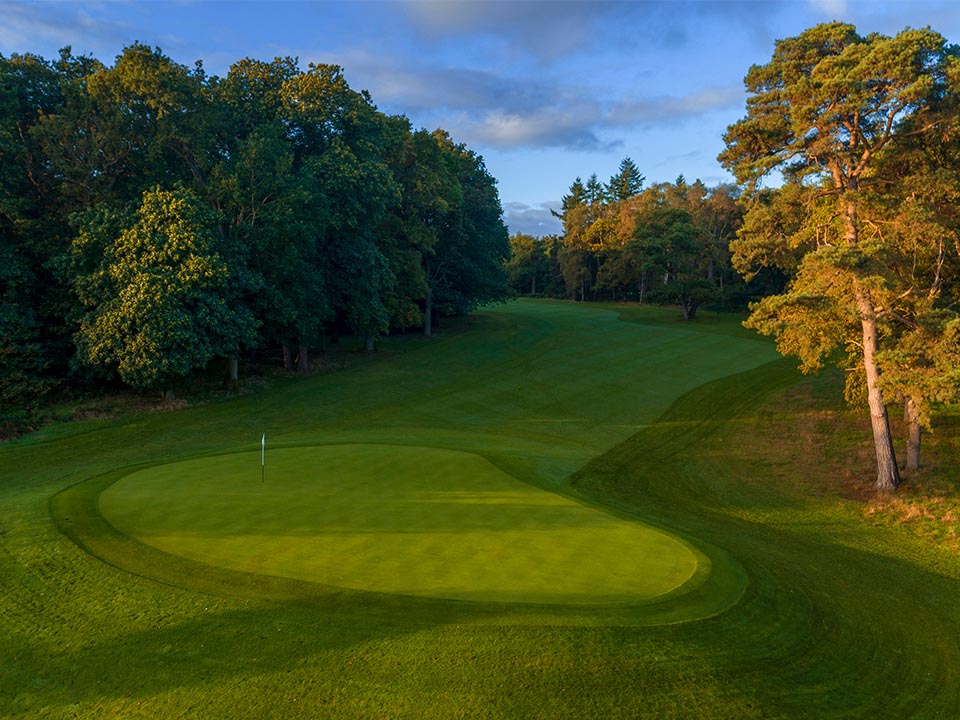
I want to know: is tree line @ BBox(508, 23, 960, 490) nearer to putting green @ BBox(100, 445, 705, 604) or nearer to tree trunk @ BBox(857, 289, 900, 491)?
tree trunk @ BBox(857, 289, 900, 491)

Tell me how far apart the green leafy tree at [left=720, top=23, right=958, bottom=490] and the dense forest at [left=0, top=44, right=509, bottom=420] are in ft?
71.7

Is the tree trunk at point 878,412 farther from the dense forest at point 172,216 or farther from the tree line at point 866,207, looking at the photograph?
the dense forest at point 172,216

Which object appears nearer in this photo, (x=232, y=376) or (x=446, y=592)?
(x=446, y=592)

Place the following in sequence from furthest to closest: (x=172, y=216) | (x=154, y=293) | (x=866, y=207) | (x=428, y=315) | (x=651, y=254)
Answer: (x=651, y=254) < (x=428, y=315) < (x=172, y=216) < (x=154, y=293) < (x=866, y=207)

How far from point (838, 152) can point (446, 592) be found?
1902 centimetres

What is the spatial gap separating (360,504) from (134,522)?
4.54 m

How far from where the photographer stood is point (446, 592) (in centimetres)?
948

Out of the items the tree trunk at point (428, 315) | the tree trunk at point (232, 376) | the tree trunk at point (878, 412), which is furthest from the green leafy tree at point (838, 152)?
the tree trunk at point (428, 315)

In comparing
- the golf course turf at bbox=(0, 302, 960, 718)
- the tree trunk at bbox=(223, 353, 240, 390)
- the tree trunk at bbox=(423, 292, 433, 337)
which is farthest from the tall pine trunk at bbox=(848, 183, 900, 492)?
the tree trunk at bbox=(423, 292, 433, 337)

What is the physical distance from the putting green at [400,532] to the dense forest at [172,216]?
42.4ft

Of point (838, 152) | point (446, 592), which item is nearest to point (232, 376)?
point (446, 592)

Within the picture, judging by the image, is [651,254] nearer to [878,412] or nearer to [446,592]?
[878,412]

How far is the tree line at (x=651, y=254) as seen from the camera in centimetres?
6856

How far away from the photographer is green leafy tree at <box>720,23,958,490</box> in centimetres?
1806
